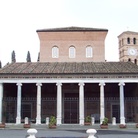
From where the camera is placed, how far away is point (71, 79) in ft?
105

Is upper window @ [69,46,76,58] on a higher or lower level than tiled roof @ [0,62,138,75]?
higher

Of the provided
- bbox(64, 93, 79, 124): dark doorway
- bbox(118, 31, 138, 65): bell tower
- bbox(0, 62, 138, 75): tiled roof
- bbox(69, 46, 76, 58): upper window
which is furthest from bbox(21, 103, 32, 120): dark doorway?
bbox(118, 31, 138, 65): bell tower

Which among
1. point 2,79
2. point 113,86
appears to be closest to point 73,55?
point 113,86

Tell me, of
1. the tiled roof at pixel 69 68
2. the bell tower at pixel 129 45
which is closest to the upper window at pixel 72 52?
the tiled roof at pixel 69 68

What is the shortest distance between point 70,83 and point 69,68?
255cm

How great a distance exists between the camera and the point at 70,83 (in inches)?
1403

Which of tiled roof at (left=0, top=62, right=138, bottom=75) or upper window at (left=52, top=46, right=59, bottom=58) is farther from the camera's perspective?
upper window at (left=52, top=46, right=59, bottom=58)

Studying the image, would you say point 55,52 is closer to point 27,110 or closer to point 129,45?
point 27,110

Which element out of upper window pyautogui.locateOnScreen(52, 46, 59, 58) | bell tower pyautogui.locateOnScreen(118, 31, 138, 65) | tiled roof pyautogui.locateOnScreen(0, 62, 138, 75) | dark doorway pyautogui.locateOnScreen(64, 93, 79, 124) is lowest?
dark doorway pyautogui.locateOnScreen(64, 93, 79, 124)

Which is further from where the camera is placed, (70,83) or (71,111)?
(70,83)

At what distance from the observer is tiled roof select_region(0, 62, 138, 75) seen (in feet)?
105

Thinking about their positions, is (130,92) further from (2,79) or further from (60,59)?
(2,79)

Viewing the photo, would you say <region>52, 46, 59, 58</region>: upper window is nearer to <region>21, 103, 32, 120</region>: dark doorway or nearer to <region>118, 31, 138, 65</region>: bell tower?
<region>21, 103, 32, 120</region>: dark doorway

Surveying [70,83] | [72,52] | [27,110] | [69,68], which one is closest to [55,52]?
[72,52]
